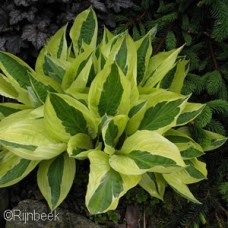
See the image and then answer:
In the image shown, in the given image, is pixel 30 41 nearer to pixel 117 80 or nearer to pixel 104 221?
pixel 117 80

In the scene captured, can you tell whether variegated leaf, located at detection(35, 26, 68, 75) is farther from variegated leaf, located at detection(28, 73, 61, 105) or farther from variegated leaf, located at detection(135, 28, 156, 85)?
variegated leaf, located at detection(135, 28, 156, 85)

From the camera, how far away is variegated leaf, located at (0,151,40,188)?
173 centimetres

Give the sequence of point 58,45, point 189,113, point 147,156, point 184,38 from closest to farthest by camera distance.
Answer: point 147,156 < point 189,113 < point 58,45 < point 184,38

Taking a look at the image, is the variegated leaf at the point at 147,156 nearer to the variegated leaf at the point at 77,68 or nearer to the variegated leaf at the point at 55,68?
the variegated leaf at the point at 77,68

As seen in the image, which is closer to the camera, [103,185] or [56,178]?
[103,185]

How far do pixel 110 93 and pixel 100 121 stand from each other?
12cm

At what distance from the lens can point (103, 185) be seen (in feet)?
4.95

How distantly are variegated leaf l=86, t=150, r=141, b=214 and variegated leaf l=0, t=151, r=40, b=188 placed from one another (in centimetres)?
32

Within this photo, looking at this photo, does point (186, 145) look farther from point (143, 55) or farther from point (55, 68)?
point (55, 68)

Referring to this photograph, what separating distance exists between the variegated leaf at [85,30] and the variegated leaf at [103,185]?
60 centimetres

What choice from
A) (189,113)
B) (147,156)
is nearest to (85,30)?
(189,113)

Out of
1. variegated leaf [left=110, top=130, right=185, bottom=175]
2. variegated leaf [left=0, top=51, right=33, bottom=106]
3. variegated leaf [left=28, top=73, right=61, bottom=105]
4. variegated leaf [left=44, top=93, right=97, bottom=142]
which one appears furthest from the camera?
variegated leaf [left=0, top=51, right=33, bottom=106]

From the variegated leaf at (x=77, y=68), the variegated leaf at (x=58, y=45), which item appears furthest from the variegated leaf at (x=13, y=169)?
the variegated leaf at (x=58, y=45)

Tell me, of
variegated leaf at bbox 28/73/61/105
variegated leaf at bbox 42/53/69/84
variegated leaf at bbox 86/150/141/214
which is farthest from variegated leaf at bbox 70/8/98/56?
variegated leaf at bbox 86/150/141/214
